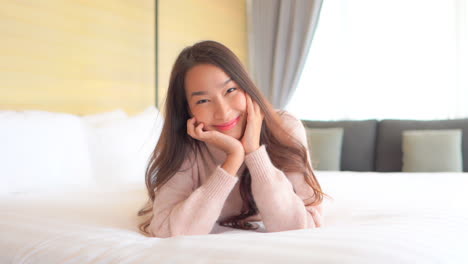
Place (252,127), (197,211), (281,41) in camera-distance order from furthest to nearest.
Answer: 1. (281,41)
2. (252,127)
3. (197,211)

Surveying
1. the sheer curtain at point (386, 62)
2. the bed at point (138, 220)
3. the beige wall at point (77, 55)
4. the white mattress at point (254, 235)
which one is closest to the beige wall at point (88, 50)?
the beige wall at point (77, 55)

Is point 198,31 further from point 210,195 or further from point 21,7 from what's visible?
point 210,195

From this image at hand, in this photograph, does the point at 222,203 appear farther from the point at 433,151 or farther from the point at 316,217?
the point at 433,151

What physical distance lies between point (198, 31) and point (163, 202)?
9.31 ft

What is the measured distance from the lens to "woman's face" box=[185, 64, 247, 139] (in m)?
1.21

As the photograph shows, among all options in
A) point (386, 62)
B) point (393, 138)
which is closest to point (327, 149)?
point (393, 138)

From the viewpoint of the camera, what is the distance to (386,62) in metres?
3.78

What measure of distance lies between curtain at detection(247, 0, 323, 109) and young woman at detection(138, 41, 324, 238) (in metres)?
2.71

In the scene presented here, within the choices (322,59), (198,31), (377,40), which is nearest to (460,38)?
(377,40)

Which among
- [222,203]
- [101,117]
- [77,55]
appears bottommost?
[222,203]

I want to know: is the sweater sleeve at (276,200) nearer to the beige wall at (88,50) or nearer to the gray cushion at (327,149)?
the beige wall at (88,50)

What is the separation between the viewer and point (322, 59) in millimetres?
4133

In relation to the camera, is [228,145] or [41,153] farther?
[41,153]

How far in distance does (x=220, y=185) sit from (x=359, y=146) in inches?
97.4
